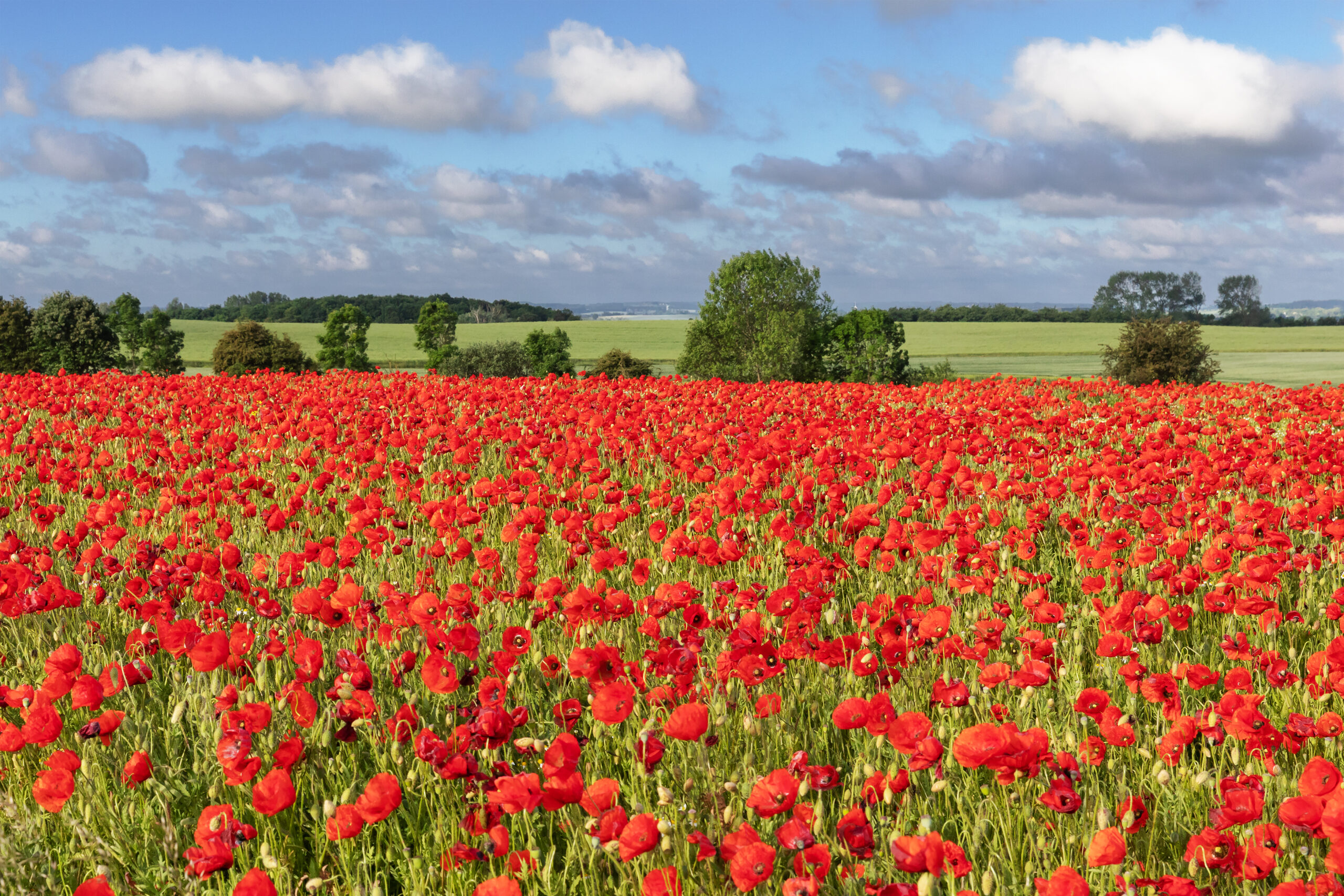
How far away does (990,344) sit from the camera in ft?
249

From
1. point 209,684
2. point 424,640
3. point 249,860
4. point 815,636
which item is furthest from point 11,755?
point 815,636

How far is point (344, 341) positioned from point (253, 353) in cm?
3332

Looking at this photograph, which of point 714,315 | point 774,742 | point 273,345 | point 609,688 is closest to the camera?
point 609,688

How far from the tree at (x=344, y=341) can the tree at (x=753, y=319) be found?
32.4 metres

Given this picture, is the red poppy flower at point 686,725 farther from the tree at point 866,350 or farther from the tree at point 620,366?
the tree at point 866,350

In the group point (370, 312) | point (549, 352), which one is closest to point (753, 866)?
point (549, 352)

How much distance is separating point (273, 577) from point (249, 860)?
2.56 metres

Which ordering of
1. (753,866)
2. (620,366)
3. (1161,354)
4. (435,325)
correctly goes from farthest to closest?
(435,325) → (620,366) → (1161,354) → (753,866)

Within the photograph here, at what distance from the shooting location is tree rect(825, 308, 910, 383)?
44500 mm

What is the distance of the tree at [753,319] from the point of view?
42031mm

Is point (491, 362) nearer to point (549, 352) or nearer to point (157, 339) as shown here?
point (549, 352)

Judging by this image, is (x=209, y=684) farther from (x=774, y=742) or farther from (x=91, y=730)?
(x=774, y=742)

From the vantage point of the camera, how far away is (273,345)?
39062mm

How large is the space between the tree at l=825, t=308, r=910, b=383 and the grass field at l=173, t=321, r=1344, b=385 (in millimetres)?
9616
